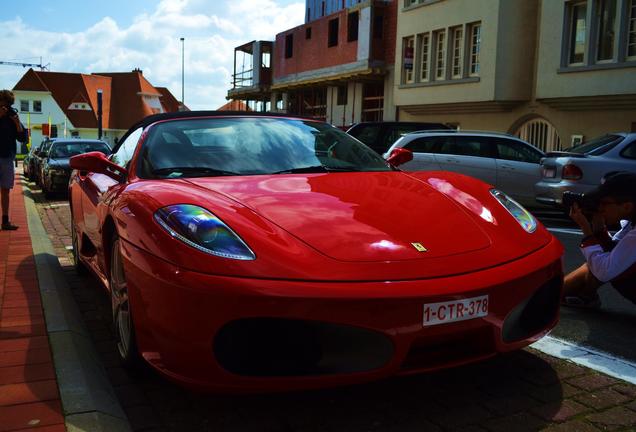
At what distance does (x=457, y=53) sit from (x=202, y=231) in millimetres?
22302

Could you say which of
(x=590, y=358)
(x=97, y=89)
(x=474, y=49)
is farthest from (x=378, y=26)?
(x=97, y=89)

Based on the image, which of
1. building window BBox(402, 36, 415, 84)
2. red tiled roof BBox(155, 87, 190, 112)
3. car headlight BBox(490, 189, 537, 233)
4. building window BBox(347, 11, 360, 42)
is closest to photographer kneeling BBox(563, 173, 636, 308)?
car headlight BBox(490, 189, 537, 233)

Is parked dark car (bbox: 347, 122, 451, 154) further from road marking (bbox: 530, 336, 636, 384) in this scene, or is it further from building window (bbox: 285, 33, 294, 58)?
building window (bbox: 285, 33, 294, 58)

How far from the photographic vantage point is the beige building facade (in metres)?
17.6

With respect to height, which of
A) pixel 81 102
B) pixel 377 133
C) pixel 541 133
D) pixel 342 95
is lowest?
pixel 377 133

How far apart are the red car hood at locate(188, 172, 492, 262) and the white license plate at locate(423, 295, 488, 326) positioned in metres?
0.24

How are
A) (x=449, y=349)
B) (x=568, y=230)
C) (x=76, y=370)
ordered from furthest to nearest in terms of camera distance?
1. (x=568, y=230)
2. (x=76, y=370)
3. (x=449, y=349)

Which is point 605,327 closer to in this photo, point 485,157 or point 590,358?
point 590,358

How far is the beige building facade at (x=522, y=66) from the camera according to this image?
57.8ft

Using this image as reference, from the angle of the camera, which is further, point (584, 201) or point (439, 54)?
point (439, 54)

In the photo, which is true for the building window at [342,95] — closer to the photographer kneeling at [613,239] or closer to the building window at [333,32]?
the building window at [333,32]

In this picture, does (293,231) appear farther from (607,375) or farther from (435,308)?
(607,375)

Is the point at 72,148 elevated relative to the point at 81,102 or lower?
lower

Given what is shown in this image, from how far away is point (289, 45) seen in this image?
38.2 meters
